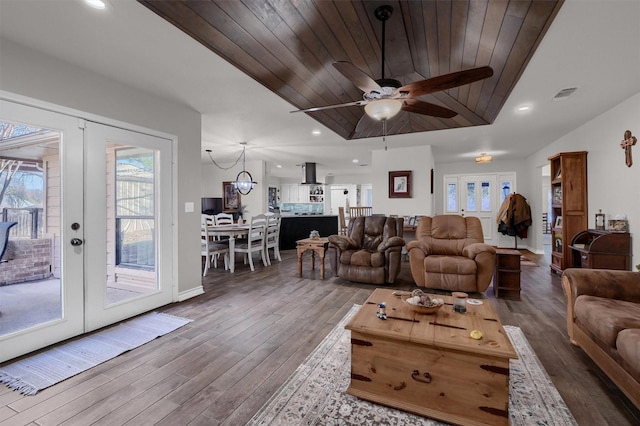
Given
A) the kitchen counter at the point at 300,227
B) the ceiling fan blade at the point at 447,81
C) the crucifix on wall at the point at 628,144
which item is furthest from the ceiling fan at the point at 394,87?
the kitchen counter at the point at 300,227

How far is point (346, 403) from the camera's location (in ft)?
5.50

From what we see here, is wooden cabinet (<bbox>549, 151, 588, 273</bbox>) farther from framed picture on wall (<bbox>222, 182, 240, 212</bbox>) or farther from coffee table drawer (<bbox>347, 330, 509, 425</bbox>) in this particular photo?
framed picture on wall (<bbox>222, 182, 240, 212</bbox>)

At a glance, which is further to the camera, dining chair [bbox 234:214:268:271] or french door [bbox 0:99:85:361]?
dining chair [bbox 234:214:268:271]

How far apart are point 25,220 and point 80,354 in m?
1.22

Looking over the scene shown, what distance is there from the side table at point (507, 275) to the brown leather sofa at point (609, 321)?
4.05 feet

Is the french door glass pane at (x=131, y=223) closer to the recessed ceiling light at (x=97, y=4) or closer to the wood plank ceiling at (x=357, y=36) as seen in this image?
the recessed ceiling light at (x=97, y=4)

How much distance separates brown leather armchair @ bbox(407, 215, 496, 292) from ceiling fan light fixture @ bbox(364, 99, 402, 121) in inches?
82.6

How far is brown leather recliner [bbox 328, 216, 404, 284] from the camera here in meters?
4.07

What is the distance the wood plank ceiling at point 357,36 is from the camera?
6.53ft

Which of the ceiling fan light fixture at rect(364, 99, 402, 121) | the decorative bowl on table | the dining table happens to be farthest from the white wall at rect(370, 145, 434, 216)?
the decorative bowl on table

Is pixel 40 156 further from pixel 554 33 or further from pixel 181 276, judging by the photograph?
pixel 554 33

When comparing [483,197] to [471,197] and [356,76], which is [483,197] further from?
[356,76]

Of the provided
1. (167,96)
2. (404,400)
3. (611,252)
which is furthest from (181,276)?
(611,252)

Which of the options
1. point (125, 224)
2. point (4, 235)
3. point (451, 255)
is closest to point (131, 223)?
point (125, 224)
